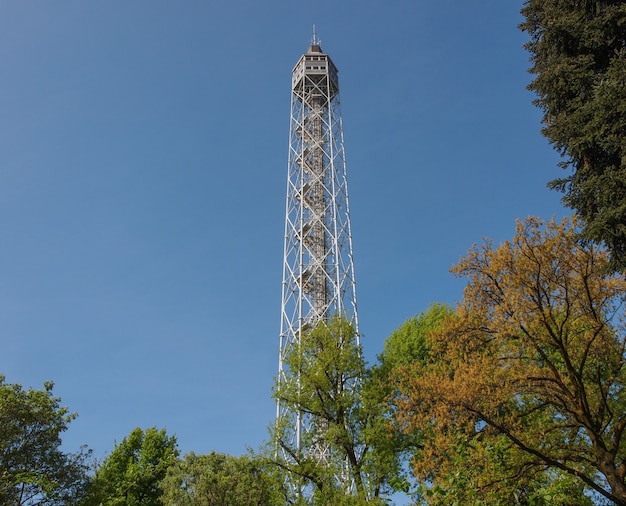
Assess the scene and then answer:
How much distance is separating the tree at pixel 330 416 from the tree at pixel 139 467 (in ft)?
31.2

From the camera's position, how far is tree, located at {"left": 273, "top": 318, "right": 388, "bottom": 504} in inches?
533

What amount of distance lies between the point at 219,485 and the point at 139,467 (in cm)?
883

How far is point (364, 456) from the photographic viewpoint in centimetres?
1370

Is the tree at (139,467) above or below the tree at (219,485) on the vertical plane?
above

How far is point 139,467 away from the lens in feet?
81.6

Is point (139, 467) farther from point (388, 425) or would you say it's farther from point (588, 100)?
point (588, 100)

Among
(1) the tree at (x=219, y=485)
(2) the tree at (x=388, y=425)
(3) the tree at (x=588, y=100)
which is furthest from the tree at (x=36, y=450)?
(3) the tree at (x=588, y=100)

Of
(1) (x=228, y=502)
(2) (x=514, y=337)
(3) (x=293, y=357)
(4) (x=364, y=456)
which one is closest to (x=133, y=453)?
(1) (x=228, y=502)

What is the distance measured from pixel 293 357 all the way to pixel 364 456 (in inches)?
134

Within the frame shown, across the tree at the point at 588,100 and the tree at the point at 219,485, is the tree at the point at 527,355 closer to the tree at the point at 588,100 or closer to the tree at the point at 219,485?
the tree at the point at 588,100

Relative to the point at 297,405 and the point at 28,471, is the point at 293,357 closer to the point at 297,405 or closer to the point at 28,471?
the point at 297,405

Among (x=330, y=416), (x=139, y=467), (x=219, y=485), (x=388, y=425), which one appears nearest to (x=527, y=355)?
(x=388, y=425)

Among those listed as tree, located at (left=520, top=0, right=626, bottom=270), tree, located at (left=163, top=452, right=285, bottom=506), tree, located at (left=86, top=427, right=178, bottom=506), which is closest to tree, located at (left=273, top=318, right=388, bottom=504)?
tree, located at (left=163, top=452, right=285, bottom=506)

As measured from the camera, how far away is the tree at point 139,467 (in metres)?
23.5
